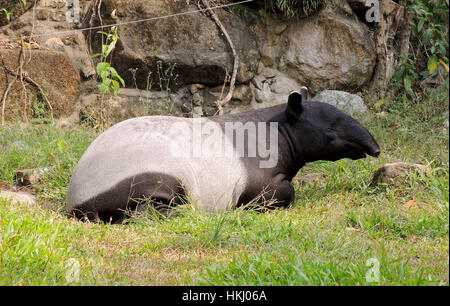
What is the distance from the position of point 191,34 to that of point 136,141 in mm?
3729

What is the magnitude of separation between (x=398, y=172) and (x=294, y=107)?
→ 3.61 ft

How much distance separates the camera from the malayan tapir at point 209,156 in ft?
13.8

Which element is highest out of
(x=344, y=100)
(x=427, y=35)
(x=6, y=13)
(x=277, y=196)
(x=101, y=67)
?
(x=6, y=13)

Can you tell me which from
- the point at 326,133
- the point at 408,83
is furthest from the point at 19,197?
the point at 408,83

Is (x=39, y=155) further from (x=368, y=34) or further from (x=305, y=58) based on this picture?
(x=368, y=34)

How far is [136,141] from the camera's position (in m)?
4.38

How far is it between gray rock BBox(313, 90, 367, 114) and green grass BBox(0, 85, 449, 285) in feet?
7.01

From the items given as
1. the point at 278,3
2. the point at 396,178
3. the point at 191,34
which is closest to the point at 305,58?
the point at 278,3

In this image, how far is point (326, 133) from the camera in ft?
16.0

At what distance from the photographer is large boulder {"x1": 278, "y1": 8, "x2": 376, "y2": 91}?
325 inches

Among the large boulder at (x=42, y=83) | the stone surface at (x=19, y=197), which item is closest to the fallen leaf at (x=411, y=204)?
the stone surface at (x=19, y=197)

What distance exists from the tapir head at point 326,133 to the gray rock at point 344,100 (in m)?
2.66

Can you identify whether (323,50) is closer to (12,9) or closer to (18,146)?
(12,9)
